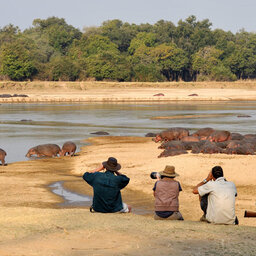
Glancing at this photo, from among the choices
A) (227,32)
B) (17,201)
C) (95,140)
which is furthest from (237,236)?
(227,32)

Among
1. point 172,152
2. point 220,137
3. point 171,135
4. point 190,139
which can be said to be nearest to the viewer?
point 172,152

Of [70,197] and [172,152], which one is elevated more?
[172,152]

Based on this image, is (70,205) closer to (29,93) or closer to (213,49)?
(29,93)

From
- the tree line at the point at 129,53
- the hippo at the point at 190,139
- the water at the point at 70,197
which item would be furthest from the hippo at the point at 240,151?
the tree line at the point at 129,53

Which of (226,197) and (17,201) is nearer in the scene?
(226,197)

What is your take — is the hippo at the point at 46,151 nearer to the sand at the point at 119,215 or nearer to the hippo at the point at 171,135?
the sand at the point at 119,215

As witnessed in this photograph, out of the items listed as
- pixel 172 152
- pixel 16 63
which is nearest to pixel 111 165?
pixel 172 152

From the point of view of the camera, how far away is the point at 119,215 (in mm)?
9992

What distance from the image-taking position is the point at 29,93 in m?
84.1

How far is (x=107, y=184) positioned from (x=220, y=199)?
1.99 meters

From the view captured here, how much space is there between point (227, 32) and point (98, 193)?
135 meters

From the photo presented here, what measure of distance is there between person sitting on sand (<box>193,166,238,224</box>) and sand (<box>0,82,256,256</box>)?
159 mm

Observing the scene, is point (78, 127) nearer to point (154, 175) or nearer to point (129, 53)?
point (154, 175)

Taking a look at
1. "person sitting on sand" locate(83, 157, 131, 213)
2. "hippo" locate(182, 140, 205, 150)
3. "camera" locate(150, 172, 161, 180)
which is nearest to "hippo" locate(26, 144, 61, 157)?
"hippo" locate(182, 140, 205, 150)
